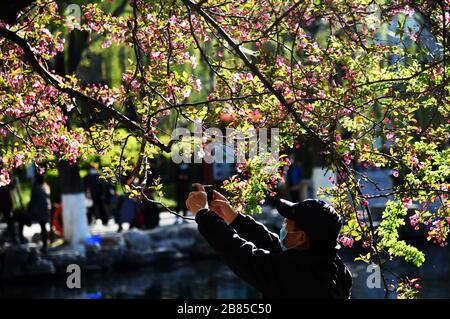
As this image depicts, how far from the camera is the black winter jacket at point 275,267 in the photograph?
405 centimetres

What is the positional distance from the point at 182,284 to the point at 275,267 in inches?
475

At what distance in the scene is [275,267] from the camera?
160 inches

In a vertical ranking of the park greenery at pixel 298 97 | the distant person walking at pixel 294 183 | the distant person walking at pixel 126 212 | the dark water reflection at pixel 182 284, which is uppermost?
the park greenery at pixel 298 97

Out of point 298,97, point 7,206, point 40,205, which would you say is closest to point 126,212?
point 7,206

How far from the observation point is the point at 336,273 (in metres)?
4.19

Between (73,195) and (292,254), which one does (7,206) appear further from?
(292,254)

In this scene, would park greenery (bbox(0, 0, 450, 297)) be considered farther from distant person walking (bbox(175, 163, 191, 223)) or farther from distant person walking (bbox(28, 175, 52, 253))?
distant person walking (bbox(175, 163, 191, 223))

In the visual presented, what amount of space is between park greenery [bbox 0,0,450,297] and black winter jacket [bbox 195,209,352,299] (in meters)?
1.69

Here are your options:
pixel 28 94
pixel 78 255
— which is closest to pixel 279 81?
pixel 28 94

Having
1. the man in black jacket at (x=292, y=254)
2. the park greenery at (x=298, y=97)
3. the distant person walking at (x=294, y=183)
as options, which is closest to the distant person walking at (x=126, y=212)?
the distant person walking at (x=294, y=183)

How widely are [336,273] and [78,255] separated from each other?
13.2 m

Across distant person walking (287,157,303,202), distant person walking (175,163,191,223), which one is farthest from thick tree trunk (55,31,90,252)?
distant person walking (287,157,303,202)

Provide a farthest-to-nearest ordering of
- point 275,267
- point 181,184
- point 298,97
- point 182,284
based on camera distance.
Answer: point 181,184, point 182,284, point 298,97, point 275,267

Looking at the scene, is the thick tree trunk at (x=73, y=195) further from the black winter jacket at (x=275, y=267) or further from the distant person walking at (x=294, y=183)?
the black winter jacket at (x=275, y=267)
